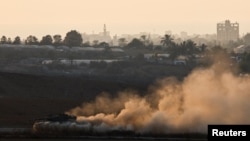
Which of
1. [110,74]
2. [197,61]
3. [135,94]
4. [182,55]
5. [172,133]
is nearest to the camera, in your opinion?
[172,133]

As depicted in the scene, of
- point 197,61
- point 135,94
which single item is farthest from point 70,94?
point 197,61

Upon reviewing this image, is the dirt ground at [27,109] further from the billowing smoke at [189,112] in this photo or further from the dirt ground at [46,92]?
the billowing smoke at [189,112]

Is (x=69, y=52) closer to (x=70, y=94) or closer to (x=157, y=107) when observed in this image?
(x=70, y=94)

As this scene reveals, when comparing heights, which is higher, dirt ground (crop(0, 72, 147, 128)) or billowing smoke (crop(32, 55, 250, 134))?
billowing smoke (crop(32, 55, 250, 134))

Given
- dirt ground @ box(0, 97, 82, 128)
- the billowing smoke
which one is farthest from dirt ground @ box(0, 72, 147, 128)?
the billowing smoke

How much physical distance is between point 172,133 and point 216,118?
4.02m

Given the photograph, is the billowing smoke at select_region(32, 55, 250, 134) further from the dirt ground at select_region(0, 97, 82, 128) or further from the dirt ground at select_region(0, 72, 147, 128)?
the dirt ground at select_region(0, 72, 147, 128)

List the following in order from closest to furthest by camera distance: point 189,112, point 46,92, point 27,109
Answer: point 189,112
point 27,109
point 46,92

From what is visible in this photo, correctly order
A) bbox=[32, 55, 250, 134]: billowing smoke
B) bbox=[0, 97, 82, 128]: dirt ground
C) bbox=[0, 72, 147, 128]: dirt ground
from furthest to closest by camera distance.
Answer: bbox=[0, 72, 147, 128]: dirt ground → bbox=[0, 97, 82, 128]: dirt ground → bbox=[32, 55, 250, 134]: billowing smoke

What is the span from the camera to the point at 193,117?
6944 cm

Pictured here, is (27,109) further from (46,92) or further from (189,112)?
(189,112)

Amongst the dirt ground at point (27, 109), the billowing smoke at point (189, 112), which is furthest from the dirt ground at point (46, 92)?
the billowing smoke at point (189, 112)

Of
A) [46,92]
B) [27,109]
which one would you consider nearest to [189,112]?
[27,109]

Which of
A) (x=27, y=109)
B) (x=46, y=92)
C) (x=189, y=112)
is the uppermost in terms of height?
(x=189, y=112)
